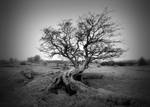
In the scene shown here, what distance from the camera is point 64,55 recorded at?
13.1 metres

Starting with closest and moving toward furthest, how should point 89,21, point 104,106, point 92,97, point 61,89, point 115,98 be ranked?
point 104,106
point 115,98
point 92,97
point 61,89
point 89,21

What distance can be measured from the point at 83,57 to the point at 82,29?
360cm

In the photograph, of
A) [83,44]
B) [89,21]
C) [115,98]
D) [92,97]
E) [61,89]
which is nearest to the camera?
[115,98]

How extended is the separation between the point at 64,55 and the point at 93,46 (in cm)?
404

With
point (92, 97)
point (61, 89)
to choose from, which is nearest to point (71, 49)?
point (61, 89)

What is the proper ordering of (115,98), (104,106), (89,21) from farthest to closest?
1. (89,21)
2. (115,98)
3. (104,106)

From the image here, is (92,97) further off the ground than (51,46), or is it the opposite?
(51,46)

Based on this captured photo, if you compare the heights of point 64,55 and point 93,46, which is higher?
point 93,46

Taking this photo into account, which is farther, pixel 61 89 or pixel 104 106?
pixel 61 89

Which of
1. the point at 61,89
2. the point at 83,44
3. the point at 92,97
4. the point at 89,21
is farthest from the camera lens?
the point at 83,44

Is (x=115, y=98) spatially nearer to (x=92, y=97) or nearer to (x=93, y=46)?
(x=92, y=97)

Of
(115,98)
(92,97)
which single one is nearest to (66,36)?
(92,97)

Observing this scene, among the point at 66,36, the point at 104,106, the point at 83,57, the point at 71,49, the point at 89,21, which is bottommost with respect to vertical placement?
the point at 104,106

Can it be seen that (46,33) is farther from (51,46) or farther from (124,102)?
(124,102)
